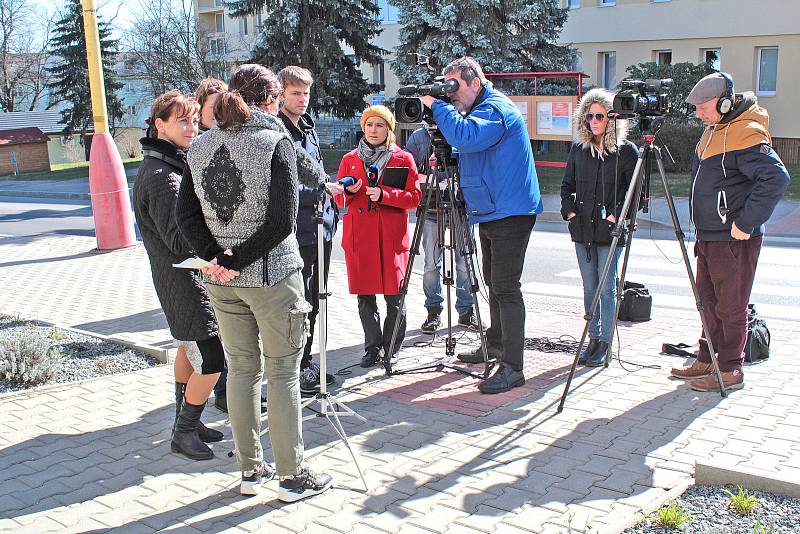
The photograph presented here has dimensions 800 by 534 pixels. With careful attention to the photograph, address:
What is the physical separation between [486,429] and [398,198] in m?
1.91

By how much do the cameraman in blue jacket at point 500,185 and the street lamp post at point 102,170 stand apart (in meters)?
7.99

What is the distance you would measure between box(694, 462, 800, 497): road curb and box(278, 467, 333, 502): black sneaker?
1841 mm

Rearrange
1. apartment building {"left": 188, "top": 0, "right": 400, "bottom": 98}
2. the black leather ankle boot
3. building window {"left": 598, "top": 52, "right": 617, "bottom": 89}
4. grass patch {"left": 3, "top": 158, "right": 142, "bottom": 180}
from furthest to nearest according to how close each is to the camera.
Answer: apartment building {"left": 188, "top": 0, "right": 400, "bottom": 98} < grass patch {"left": 3, "top": 158, "right": 142, "bottom": 180} < building window {"left": 598, "top": 52, "right": 617, "bottom": 89} < the black leather ankle boot

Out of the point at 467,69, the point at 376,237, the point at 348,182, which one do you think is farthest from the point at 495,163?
the point at 376,237

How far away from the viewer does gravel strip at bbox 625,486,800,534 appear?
11.3 ft

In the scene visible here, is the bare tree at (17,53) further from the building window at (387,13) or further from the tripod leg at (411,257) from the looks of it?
the tripod leg at (411,257)

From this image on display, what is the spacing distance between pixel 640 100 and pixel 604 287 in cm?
153

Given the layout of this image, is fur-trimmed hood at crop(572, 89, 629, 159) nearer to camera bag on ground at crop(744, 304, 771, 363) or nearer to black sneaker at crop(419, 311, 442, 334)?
camera bag on ground at crop(744, 304, 771, 363)

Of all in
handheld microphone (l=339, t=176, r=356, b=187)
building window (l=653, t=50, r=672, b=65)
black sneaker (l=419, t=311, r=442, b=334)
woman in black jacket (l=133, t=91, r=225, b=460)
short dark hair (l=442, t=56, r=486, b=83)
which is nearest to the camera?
woman in black jacket (l=133, t=91, r=225, b=460)

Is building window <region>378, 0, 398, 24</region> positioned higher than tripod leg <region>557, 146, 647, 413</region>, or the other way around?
building window <region>378, 0, 398, 24</region>

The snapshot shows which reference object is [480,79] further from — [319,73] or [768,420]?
[319,73]

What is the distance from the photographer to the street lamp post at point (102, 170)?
39.3 ft

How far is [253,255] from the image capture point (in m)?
3.68

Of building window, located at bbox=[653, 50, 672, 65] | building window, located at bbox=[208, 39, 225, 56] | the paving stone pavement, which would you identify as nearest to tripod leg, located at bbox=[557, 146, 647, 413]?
the paving stone pavement
